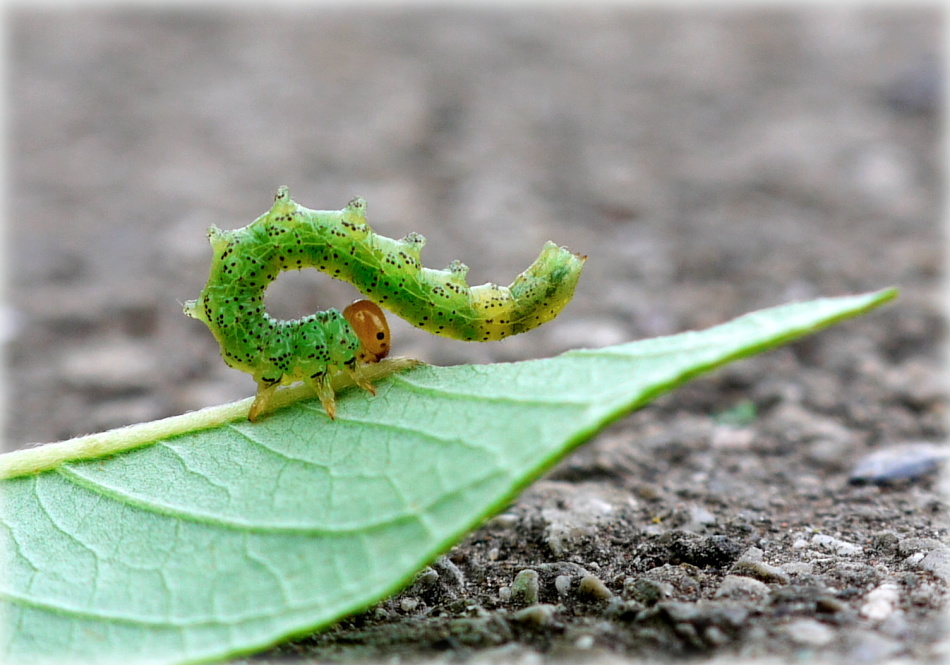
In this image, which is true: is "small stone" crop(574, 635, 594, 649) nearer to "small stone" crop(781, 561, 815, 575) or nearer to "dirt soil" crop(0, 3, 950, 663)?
"dirt soil" crop(0, 3, 950, 663)

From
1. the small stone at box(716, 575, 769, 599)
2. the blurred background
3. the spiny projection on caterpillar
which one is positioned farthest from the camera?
the blurred background

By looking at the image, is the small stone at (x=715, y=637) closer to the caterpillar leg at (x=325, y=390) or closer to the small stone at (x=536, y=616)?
the small stone at (x=536, y=616)

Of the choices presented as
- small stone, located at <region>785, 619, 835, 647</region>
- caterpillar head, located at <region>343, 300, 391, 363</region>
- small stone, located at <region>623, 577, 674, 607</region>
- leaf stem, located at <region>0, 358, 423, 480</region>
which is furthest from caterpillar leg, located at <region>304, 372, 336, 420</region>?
small stone, located at <region>785, 619, 835, 647</region>

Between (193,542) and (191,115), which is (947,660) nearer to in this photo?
(193,542)

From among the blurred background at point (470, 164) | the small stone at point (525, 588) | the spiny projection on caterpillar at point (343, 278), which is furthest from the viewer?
the blurred background at point (470, 164)

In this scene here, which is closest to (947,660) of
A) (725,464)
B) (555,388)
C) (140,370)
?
(555,388)

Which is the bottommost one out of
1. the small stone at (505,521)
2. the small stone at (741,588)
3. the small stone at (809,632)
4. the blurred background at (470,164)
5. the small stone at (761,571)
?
the small stone at (809,632)

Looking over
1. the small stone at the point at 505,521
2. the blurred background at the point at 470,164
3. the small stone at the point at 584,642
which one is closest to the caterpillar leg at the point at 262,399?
the small stone at the point at 505,521
